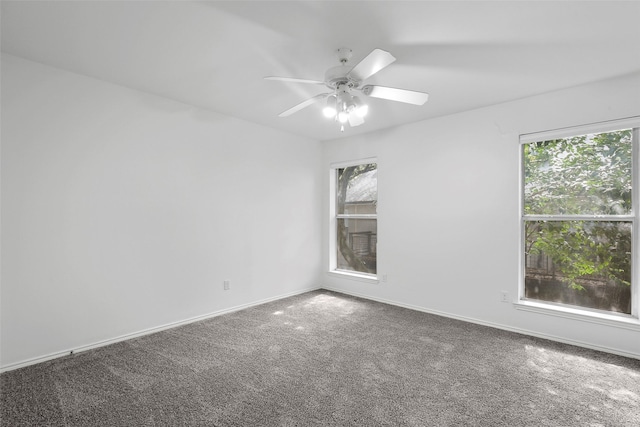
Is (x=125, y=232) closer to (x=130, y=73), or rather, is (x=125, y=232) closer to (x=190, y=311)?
(x=190, y=311)

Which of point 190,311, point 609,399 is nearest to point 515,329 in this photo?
point 609,399

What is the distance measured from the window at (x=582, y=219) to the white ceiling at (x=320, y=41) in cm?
65

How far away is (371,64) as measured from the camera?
1.95 meters

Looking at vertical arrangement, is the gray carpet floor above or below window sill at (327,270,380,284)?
below

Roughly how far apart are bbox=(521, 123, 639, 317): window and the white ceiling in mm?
647

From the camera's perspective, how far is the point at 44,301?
2.55 m

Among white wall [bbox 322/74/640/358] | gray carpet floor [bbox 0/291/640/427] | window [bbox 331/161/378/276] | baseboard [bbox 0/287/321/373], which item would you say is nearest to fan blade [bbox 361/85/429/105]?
white wall [bbox 322/74/640/358]

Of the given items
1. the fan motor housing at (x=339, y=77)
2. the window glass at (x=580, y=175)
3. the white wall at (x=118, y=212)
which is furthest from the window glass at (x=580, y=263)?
the white wall at (x=118, y=212)

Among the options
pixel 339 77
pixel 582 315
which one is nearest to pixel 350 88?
pixel 339 77

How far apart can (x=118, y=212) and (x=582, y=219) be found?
4477 millimetres

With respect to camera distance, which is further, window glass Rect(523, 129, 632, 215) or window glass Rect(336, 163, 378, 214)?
window glass Rect(336, 163, 378, 214)

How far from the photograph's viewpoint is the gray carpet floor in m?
1.91

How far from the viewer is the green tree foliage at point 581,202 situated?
2.88m

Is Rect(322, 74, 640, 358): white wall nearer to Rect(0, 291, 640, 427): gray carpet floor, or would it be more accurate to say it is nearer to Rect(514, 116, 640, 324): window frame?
Rect(514, 116, 640, 324): window frame
